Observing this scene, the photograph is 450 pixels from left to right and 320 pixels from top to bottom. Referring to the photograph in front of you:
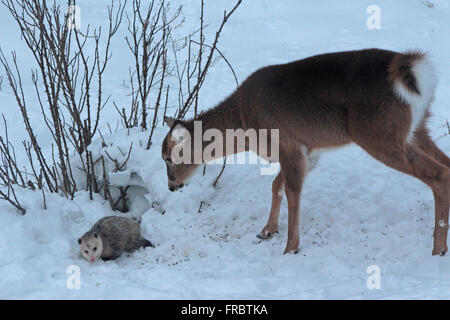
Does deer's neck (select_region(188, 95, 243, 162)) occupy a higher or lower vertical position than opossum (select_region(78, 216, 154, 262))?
higher

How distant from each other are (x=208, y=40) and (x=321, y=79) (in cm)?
1011

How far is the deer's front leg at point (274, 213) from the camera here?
591 centimetres

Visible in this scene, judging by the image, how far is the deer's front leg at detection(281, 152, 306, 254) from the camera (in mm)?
5410

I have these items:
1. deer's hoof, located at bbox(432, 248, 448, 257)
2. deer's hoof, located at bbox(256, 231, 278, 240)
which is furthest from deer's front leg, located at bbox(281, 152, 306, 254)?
deer's hoof, located at bbox(432, 248, 448, 257)

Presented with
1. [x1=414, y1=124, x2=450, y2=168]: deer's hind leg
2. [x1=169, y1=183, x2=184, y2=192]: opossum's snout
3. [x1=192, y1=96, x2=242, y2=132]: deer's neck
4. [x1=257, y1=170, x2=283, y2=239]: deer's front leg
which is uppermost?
[x1=192, y1=96, x2=242, y2=132]: deer's neck

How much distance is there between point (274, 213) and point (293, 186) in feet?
2.11

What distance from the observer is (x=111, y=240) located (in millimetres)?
5547

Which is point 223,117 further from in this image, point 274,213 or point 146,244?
point 146,244

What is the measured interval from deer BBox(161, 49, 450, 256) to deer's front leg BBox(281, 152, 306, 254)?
0.01 meters

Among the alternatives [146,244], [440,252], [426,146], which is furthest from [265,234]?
[426,146]

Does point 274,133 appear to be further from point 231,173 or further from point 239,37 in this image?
point 239,37

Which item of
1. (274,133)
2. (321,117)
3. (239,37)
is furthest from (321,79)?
(239,37)

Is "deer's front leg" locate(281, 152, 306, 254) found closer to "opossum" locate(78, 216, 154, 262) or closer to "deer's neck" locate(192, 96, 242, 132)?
"deer's neck" locate(192, 96, 242, 132)

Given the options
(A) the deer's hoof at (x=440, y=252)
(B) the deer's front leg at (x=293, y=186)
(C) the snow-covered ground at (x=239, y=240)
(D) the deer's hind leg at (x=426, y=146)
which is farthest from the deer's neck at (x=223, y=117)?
(A) the deer's hoof at (x=440, y=252)
